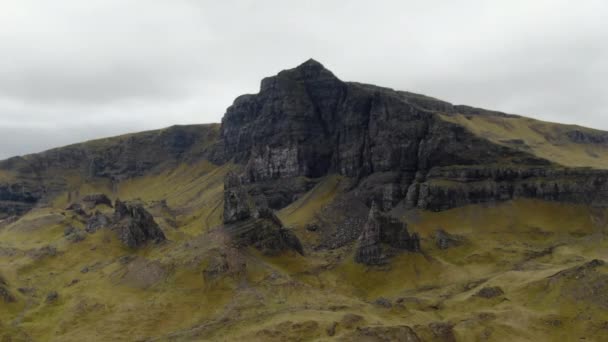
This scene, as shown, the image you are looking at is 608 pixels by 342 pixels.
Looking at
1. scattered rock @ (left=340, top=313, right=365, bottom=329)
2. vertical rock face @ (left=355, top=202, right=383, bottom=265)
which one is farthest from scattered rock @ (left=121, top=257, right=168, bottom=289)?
vertical rock face @ (left=355, top=202, right=383, bottom=265)

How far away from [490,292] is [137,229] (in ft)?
363

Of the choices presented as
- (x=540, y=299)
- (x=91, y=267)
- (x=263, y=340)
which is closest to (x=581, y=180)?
(x=540, y=299)

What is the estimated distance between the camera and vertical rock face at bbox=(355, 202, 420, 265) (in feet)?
539

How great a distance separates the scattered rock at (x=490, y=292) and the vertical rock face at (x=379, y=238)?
104 feet

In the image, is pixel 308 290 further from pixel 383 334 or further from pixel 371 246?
pixel 371 246

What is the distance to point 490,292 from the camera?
452 ft

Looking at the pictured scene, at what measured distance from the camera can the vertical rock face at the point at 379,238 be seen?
6467 inches

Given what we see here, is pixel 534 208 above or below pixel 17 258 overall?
above

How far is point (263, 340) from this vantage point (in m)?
112

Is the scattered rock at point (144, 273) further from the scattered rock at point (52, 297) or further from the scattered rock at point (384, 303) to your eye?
the scattered rock at point (384, 303)

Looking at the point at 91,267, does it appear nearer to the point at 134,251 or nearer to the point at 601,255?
the point at 134,251

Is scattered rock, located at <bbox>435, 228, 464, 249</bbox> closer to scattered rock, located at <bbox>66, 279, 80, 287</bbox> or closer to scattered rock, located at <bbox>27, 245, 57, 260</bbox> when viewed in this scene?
scattered rock, located at <bbox>66, 279, 80, 287</bbox>

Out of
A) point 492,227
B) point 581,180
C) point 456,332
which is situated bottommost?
point 456,332

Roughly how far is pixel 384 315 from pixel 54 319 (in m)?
80.4
